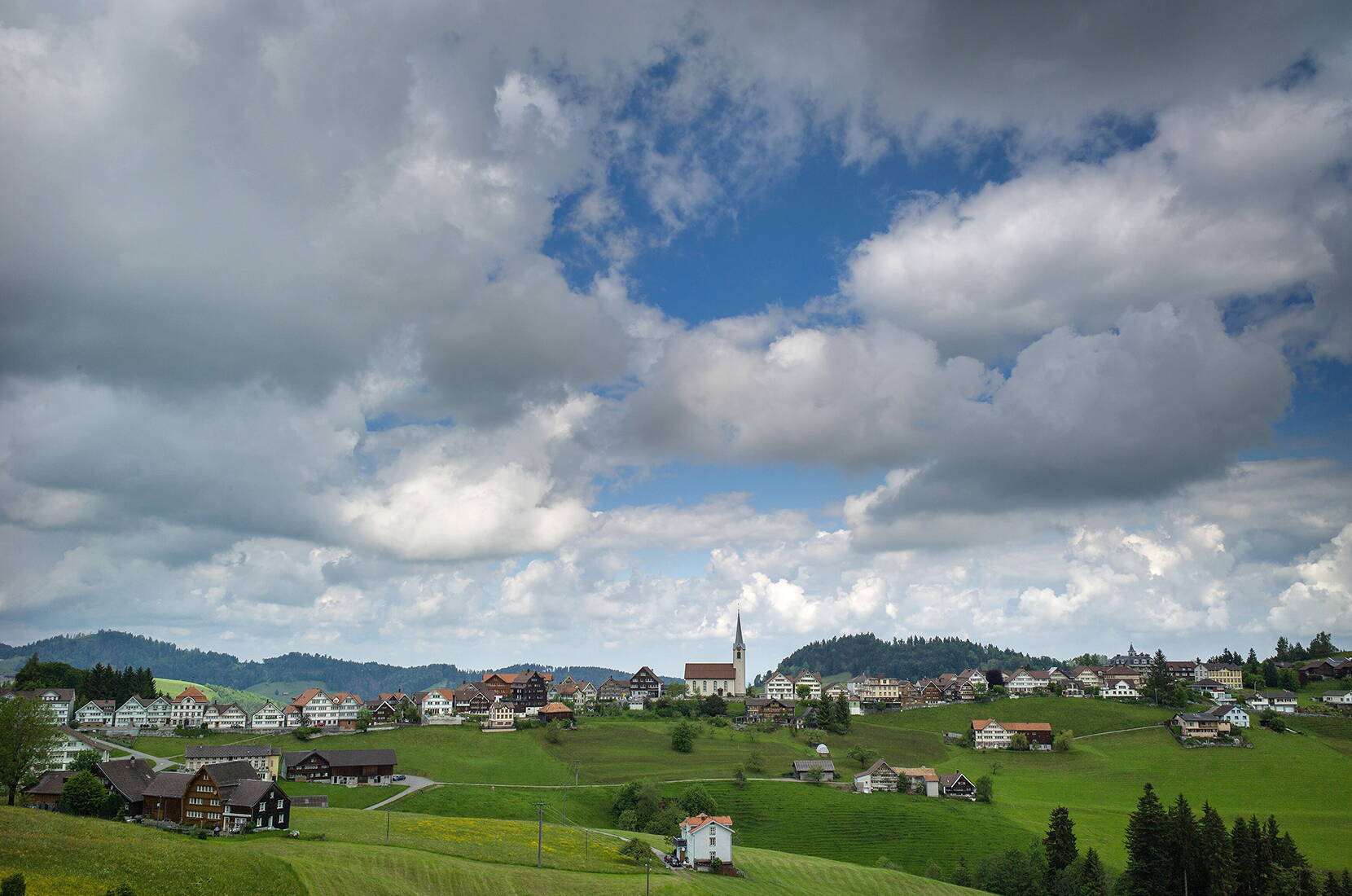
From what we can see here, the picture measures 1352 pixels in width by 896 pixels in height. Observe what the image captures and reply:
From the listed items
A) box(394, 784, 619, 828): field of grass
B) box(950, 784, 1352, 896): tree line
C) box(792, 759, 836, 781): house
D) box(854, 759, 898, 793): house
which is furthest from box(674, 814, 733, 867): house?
box(792, 759, 836, 781): house

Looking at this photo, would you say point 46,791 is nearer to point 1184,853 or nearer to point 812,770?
point 812,770

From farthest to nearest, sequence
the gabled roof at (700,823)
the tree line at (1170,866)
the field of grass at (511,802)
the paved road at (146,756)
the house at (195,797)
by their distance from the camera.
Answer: the paved road at (146,756) → the field of grass at (511,802) → the gabled roof at (700,823) → the house at (195,797) → the tree line at (1170,866)

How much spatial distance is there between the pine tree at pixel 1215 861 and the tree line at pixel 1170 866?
7cm

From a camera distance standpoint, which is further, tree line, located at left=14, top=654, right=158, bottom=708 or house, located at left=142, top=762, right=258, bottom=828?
tree line, located at left=14, top=654, right=158, bottom=708

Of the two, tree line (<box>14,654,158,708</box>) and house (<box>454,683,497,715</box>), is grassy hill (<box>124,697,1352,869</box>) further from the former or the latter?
tree line (<box>14,654,158,708</box>)

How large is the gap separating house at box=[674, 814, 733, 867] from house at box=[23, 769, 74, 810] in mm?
58641

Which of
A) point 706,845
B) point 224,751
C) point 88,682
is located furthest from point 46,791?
point 88,682

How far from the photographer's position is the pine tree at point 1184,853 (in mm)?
81875

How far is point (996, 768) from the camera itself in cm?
13938

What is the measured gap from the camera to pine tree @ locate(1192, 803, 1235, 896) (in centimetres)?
7900

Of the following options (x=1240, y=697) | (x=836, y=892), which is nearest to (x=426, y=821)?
(x=836, y=892)

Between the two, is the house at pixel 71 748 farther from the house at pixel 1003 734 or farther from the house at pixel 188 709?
the house at pixel 1003 734

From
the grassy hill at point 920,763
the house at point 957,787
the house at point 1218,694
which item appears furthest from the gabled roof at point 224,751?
the house at point 1218,694

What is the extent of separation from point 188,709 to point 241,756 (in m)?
85.2
